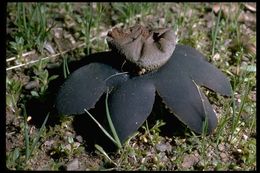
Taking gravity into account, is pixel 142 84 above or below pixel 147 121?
above

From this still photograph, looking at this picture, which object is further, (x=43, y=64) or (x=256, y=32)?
(x=256, y=32)

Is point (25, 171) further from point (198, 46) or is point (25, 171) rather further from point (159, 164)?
point (198, 46)

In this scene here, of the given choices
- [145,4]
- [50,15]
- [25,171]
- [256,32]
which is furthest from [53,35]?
[256,32]

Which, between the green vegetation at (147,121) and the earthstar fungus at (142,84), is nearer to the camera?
the earthstar fungus at (142,84)

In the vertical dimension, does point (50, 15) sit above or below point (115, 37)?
below

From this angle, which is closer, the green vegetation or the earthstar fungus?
the earthstar fungus
